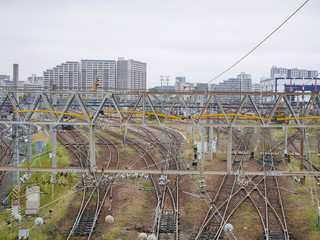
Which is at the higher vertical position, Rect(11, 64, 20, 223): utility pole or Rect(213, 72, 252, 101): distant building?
Rect(213, 72, 252, 101): distant building

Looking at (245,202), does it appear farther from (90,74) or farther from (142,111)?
(90,74)

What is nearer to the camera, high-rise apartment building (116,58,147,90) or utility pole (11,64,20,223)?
utility pole (11,64,20,223)

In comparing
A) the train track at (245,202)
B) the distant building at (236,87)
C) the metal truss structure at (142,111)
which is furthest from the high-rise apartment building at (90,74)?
the train track at (245,202)

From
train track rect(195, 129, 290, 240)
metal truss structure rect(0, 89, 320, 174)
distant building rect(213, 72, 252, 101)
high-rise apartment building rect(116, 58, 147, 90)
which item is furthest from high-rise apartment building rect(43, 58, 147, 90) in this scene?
train track rect(195, 129, 290, 240)

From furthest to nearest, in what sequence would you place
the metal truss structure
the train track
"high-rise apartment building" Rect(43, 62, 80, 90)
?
"high-rise apartment building" Rect(43, 62, 80, 90)
the train track
the metal truss structure

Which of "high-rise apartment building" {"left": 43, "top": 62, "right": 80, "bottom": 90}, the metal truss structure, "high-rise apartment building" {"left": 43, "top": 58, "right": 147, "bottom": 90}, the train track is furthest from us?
"high-rise apartment building" {"left": 43, "top": 62, "right": 80, "bottom": 90}

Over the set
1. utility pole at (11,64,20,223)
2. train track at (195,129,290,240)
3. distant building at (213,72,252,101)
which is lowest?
train track at (195,129,290,240)

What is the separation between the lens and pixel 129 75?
4882 inches

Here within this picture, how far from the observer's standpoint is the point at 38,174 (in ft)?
50.9

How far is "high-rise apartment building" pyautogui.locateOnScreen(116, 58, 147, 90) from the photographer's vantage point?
11953 centimetres

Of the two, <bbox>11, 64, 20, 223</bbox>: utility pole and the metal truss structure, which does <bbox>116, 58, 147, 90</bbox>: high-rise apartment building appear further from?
<bbox>11, 64, 20, 223</bbox>: utility pole

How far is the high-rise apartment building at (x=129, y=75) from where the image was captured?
119525 mm

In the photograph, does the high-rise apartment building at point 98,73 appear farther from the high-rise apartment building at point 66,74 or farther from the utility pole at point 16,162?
the utility pole at point 16,162

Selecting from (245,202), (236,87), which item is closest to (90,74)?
(236,87)
